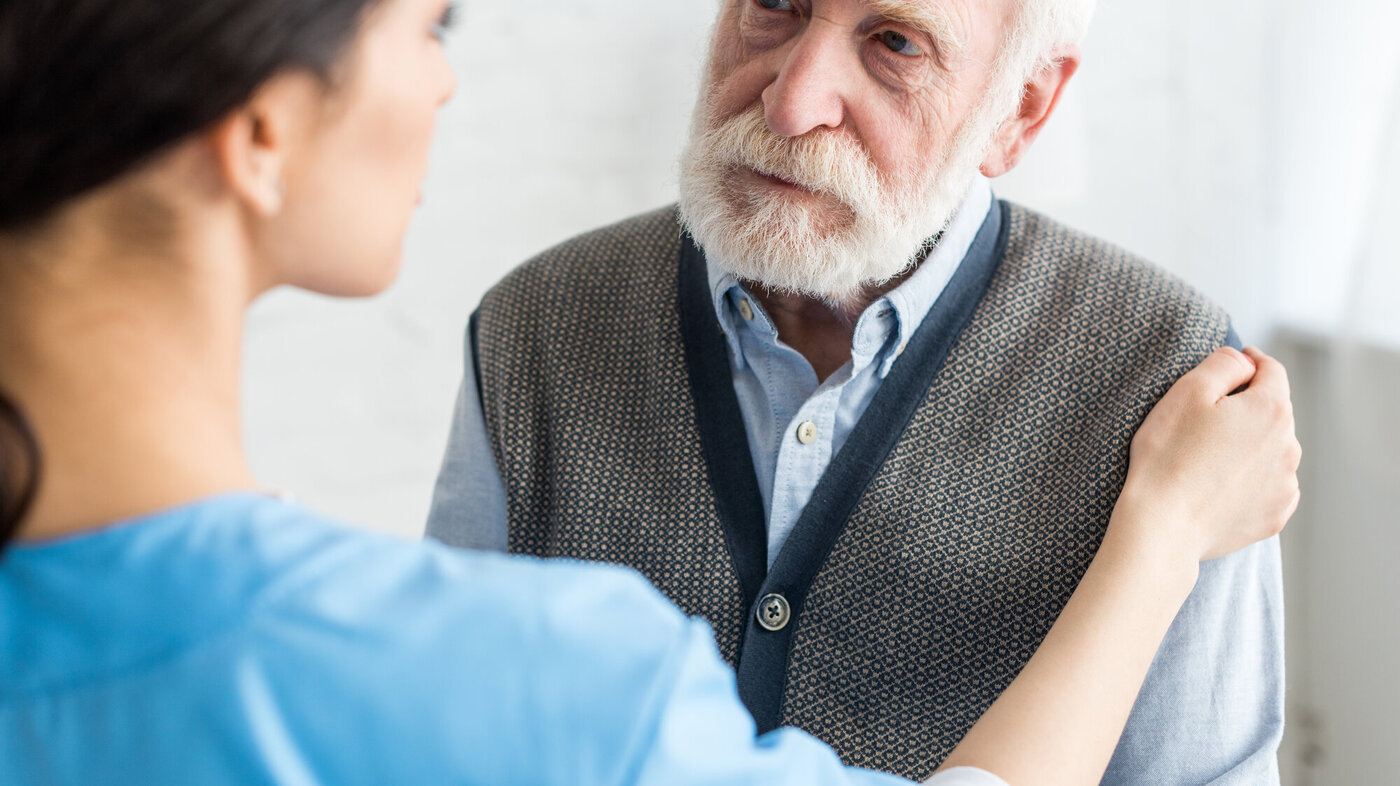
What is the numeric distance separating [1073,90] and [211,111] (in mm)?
1748

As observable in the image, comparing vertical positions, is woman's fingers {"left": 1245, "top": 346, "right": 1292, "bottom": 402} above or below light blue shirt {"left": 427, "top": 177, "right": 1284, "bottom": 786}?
above

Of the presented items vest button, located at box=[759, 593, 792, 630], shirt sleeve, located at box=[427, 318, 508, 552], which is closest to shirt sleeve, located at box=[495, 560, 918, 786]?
vest button, located at box=[759, 593, 792, 630]

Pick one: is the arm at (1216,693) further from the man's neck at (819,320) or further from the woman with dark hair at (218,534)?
the woman with dark hair at (218,534)

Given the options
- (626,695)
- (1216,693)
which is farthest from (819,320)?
(626,695)

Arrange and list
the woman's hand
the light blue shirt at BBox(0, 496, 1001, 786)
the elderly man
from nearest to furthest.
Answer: the light blue shirt at BBox(0, 496, 1001, 786) → the woman's hand → the elderly man

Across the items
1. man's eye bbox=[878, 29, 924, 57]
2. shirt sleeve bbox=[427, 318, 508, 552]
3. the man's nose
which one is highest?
man's eye bbox=[878, 29, 924, 57]

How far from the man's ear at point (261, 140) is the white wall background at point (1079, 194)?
1401 mm

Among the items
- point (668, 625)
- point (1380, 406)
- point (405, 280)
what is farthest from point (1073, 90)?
point (668, 625)

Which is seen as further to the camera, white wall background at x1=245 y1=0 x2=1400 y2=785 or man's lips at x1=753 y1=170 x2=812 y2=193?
white wall background at x1=245 y1=0 x2=1400 y2=785

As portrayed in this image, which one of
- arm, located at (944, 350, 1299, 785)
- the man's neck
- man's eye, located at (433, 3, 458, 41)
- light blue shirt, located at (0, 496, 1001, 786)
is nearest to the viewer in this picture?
light blue shirt, located at (0, 496, 1001, 786)

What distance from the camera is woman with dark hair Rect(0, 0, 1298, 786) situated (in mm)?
510

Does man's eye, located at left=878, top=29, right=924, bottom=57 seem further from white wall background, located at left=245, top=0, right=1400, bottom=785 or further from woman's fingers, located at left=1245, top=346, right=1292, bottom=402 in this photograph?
white wall background, located at left=245, top=0, right=1400, bottom=785

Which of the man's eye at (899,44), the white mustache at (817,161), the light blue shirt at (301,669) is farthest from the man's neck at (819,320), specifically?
the light blue shirt at (301,669)

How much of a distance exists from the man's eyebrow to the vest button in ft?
1.85
